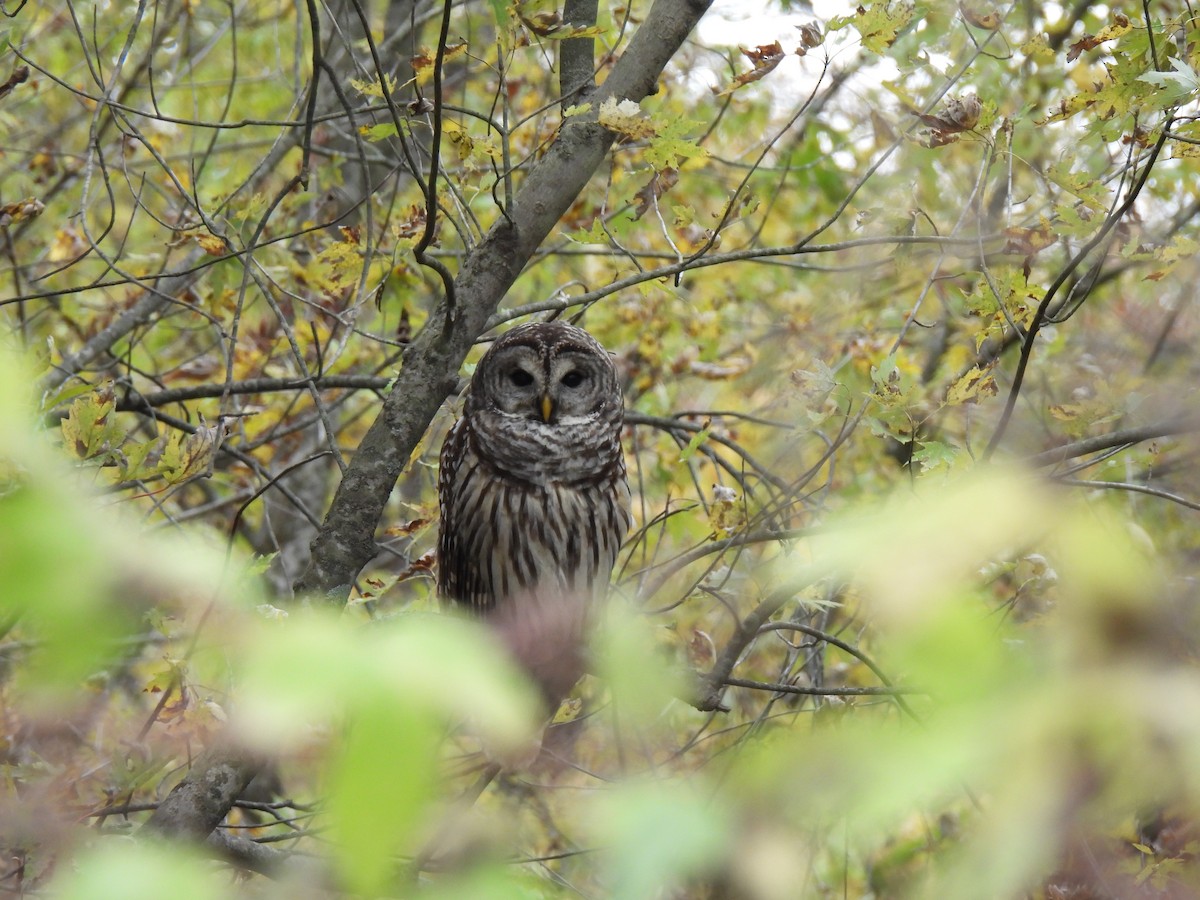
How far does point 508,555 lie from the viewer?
4.14 metres

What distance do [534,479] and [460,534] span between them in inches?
A: 13.1

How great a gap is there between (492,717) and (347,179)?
18.7 ft

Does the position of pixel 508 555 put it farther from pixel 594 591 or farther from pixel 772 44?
pixel 772 44

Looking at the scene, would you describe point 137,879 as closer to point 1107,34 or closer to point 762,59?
point 762,59

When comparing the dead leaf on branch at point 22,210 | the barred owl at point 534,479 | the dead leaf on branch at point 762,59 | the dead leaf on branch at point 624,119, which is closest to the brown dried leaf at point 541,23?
the dead leaf on branch at point 624,119

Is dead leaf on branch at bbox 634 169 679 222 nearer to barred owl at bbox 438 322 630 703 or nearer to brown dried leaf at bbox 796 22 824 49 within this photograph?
brown dried leaf at bbox 796 22 824 49

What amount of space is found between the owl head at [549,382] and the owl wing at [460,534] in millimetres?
163

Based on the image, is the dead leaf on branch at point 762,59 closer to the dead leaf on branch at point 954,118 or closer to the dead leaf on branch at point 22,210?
the dead leaf on branch at point 954,118

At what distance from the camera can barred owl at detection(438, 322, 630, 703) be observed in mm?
4141

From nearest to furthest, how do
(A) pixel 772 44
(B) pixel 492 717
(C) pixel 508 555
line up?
(B) pixel 492 717 → (A) pixel 772 44 → (C) pixel 508 555

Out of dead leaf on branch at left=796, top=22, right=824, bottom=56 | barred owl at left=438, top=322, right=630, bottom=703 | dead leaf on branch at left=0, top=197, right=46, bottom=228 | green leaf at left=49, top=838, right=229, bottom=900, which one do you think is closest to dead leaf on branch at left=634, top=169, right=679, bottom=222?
dead leaf on branch at left=796, top=22, right=824, bottom=56

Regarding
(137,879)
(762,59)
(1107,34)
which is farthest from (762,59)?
(137,879)

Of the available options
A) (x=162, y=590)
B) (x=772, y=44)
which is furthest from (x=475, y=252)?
(x=162, y=590)

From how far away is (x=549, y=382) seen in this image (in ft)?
13.8
